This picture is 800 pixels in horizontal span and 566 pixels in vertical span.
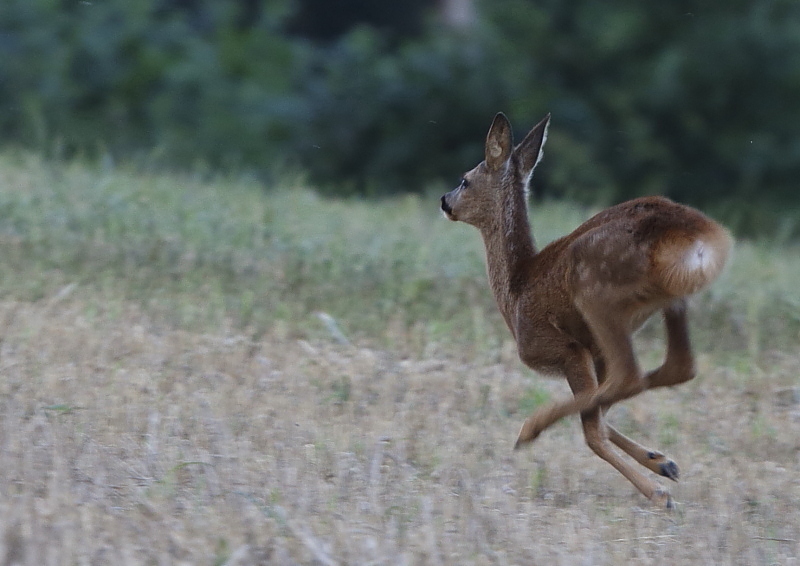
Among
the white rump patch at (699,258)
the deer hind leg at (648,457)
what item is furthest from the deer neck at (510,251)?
the white rump patch at (699,258)

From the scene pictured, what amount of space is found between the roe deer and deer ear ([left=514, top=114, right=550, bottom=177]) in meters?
0.45

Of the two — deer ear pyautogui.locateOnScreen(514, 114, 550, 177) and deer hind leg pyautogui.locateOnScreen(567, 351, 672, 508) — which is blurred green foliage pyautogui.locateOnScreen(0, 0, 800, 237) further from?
deer hind leg pyautogui.locateOnScreen(567, 351, 672, 508)

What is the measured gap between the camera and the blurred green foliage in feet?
52.5

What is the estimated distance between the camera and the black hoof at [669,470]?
569 cm

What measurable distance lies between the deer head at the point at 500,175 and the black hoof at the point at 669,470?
1.55 metres

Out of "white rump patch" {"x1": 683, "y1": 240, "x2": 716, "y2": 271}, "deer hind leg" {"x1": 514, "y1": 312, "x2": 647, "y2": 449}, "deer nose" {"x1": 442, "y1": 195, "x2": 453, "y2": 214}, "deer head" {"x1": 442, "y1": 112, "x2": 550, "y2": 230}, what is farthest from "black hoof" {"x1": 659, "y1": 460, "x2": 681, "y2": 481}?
"deer nose" {"x1": 442, "y1": 195, "x2": 453, "y2": 214}

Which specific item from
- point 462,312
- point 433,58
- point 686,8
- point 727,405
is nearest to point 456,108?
point 433,58

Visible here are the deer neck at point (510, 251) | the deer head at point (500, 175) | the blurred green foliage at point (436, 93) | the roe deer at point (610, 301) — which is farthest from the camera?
the blurred green foliage at point (436, 93)

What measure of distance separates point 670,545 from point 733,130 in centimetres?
1210

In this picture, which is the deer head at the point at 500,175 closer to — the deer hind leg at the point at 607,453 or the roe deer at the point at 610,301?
the roe deer at the point at 610,301

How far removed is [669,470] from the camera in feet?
18.7

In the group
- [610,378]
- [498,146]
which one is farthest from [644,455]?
[498,146]

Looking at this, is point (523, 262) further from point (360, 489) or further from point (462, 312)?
point (462, 312)

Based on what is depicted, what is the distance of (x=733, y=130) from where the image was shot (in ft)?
53.2
